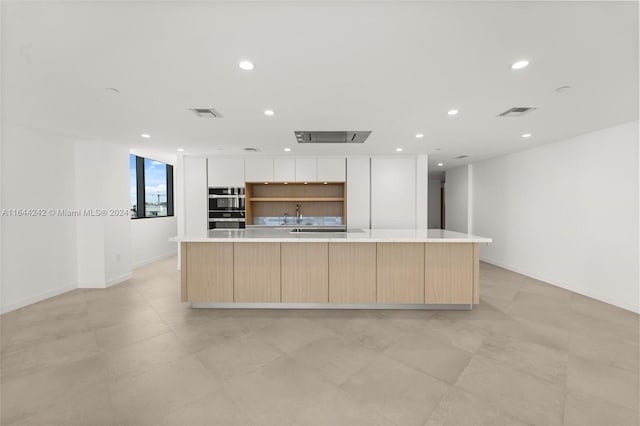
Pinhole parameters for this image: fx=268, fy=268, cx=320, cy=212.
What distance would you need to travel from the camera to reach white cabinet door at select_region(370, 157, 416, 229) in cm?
582

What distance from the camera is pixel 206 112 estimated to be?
3.17m

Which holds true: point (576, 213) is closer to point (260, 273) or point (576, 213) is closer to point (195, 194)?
point (260, 273)

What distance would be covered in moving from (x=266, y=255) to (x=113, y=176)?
11.3 ft

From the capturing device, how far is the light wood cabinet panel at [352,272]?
3439 mm

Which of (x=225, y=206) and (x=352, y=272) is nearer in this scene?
(x=352, y=272)

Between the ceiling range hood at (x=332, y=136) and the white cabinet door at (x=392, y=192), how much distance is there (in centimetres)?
152

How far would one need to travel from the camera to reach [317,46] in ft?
5.94

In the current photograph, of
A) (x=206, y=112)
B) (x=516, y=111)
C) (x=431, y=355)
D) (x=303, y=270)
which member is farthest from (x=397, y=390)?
(x=206, y=112)

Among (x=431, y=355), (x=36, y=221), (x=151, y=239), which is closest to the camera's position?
(x=431, y=355)

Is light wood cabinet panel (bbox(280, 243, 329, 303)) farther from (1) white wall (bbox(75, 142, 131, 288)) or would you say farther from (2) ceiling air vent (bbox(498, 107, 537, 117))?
(1) white wall (bbox(75, 142, 131, 288))

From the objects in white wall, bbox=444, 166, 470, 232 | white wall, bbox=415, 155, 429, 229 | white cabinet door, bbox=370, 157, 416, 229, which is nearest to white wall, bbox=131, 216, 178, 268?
white cabinet door, bbox=370, 157, 416, 229

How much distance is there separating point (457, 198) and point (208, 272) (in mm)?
6950

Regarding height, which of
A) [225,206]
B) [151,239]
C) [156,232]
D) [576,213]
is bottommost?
[151,239]

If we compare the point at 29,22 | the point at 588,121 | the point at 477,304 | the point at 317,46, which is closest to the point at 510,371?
the point at 477,304
